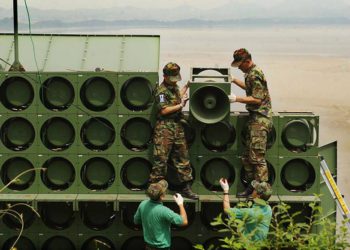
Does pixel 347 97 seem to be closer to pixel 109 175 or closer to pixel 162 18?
pixel 162 18

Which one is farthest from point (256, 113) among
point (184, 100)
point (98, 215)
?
point (98, 215)

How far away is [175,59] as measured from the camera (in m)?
38.6

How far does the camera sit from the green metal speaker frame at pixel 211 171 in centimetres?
1000

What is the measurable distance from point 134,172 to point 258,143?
1.51 metres

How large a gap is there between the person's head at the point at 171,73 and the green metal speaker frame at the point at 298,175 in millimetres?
1583

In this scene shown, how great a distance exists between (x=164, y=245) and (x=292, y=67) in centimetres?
3333

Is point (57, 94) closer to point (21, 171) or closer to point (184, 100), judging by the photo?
point (21, 171)

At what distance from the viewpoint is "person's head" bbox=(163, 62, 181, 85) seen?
9.53m

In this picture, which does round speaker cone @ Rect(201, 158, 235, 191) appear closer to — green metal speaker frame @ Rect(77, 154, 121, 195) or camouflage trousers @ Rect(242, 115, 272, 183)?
camouflage trousers @ Rect(242, 115, 272, 183)

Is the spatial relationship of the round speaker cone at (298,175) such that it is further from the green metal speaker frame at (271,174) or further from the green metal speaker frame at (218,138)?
the green metal speaker frame at (218,138)

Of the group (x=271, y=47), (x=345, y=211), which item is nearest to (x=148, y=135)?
(x=345, y=211)

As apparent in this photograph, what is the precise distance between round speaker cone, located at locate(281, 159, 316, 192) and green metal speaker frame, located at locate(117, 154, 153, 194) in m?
1.58

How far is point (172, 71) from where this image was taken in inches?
376

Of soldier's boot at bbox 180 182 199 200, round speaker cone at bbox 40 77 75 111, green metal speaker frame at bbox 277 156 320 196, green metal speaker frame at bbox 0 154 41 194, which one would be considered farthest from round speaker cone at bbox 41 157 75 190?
green metal speaker frame at bbox 277 156 320 196
